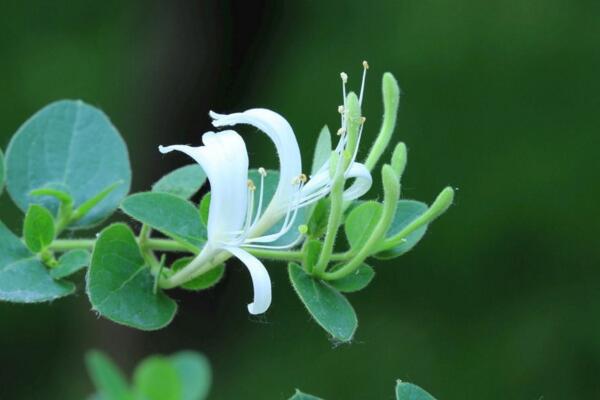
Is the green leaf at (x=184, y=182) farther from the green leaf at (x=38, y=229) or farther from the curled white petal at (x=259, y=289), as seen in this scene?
the curled white petal at (x=259, y=289)

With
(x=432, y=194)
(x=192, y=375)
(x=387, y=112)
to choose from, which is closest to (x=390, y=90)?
(x=387, y=112)

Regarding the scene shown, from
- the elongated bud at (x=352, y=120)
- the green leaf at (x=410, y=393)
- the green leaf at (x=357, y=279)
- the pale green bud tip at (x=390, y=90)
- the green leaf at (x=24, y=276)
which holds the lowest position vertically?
the green leaf at (x=24, y=276)

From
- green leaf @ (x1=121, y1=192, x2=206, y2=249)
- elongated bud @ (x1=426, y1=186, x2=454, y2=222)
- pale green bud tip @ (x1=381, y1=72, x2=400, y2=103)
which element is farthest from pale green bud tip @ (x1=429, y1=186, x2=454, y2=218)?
green leaf @ (x1=121, y1=192, x2=206, y2=249)

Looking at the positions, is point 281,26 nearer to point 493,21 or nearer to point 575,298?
point 493,21

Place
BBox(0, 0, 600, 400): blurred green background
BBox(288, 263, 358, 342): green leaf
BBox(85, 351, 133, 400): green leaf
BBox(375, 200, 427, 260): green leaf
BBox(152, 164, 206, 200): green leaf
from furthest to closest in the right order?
BBox(0, 0, 600, 400): blurred green background → BBox(152, 164, 206, 200): green leaf → BBox(375, 200, 427, 260): green leaf → BBox(288, 263, 358, 342): green leaf → BBox(85, 351, 133, 400): green leaf

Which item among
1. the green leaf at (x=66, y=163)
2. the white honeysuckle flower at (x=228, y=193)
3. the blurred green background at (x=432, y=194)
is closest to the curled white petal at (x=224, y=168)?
the white honeysuckle flower at (x=228, y=193)

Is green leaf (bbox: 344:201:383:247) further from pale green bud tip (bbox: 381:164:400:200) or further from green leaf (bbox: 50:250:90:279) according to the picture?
green leaf (bbox: 50:250:90:279)

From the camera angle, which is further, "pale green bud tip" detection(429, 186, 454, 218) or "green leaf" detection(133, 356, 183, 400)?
"pale green bud tip" detection(429, 186, 454, 218)
